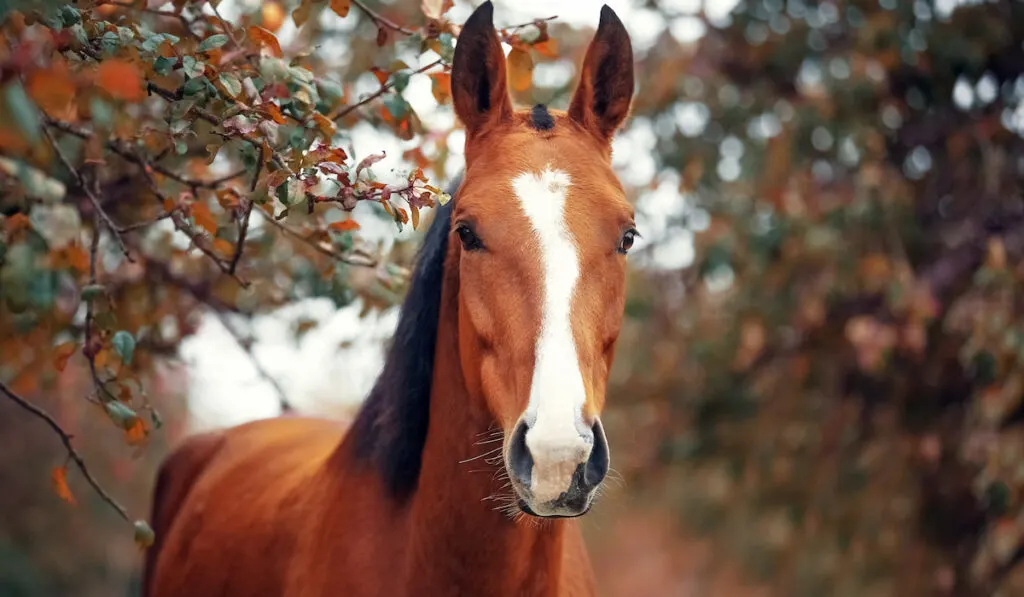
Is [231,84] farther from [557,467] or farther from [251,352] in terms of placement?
[251,352]

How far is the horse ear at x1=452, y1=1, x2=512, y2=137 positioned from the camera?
257cm

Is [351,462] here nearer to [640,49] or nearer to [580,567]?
[580,567]

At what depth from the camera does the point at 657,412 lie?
7867 millimetres

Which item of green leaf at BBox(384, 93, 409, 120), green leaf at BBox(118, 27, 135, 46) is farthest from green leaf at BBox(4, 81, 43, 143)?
green leaf at BBox(384, 93, 409, 120)

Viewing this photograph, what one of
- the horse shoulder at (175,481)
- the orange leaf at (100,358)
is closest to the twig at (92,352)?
the orange leaf at (100,358)

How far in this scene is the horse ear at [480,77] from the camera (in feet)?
8.45

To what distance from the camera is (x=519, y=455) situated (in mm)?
1993

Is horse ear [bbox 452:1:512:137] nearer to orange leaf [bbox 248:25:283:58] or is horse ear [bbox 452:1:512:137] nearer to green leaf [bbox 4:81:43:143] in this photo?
orange leaf [bbox 248:25:283:58]

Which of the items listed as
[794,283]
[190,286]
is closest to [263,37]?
[190,286]

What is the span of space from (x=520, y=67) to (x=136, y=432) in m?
1.57

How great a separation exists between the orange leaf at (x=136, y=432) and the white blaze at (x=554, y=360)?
1.17 m

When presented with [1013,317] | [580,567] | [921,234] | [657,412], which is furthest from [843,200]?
[580,567]

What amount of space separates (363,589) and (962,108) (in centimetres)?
580

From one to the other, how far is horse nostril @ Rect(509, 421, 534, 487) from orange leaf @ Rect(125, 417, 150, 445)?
44.6 inches
